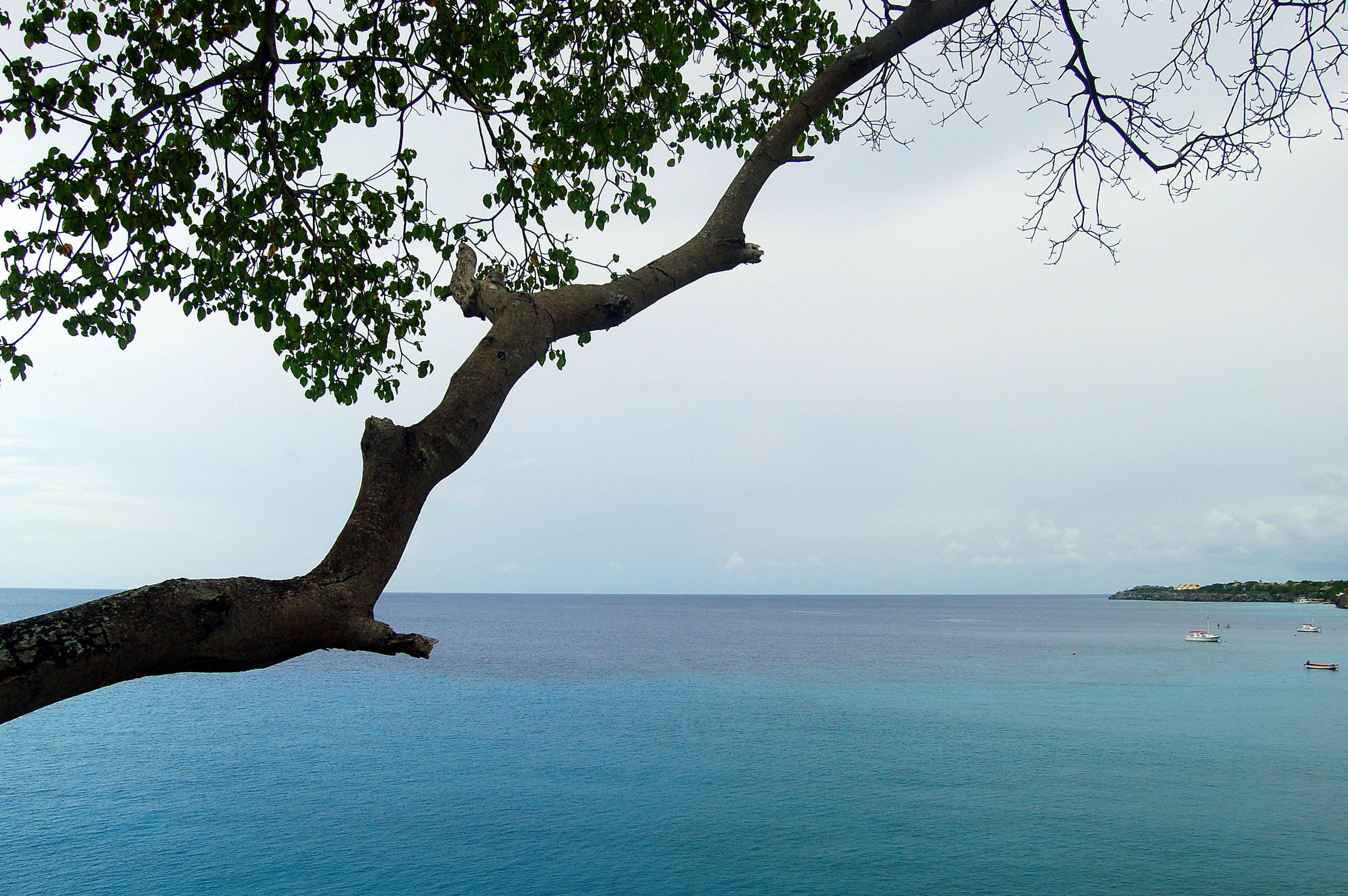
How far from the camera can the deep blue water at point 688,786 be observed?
31812 millimetres

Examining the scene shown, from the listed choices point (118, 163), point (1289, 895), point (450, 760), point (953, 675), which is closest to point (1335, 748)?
point (1289, 895)

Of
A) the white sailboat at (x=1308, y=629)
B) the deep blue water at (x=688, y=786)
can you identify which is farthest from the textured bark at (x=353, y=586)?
the white sailboat at (x=1308, y=629)

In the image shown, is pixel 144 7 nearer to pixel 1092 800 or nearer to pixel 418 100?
pixel 418 100

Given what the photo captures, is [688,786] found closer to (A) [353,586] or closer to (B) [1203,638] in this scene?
(A) [353,586]

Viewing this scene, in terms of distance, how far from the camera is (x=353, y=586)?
3443 millimetres

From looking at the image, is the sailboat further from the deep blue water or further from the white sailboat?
the deep blue water

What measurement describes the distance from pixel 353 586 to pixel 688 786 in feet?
139

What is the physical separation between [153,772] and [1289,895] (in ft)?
175

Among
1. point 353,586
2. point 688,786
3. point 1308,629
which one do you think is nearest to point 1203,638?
point 1308,629

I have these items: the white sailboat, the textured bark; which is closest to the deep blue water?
the textured bark

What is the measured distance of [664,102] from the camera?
7879 mm

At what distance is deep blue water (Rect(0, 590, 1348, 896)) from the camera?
31.8 metres

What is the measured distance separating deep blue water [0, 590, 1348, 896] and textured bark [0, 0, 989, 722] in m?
30.1

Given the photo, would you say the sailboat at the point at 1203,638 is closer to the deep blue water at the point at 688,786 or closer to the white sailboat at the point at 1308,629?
the white sailboat at the point at 1308,629
